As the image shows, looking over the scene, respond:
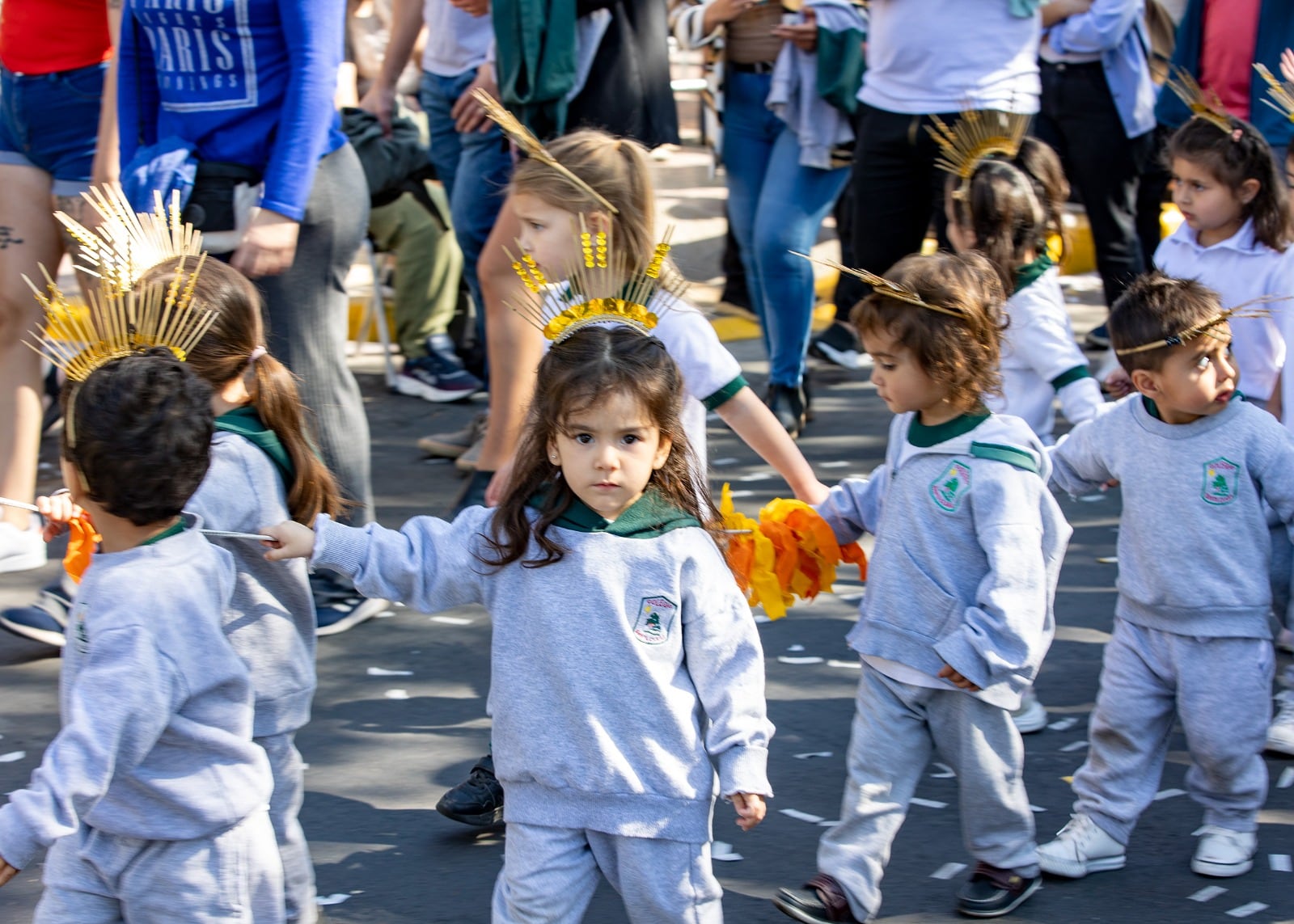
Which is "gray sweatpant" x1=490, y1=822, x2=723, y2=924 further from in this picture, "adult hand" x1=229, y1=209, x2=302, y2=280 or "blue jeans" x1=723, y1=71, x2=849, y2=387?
"blue jeans" x1=723, y1=71, x2=849, y2=387

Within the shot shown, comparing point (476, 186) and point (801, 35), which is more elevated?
point (801, 35)

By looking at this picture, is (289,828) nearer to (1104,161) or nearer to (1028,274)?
(1028,274)

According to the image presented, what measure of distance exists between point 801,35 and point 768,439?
285cm

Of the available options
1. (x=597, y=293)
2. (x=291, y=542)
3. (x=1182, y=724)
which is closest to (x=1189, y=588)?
(x=1182, y=724)

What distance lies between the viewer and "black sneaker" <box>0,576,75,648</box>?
4.45 m

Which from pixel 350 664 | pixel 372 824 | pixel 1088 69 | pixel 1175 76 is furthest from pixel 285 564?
pixel 1088 69

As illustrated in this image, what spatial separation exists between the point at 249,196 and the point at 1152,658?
2.61 metres

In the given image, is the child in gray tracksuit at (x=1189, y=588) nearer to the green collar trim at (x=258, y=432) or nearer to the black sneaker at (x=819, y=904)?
the black sneaker at (x=819, y=904)

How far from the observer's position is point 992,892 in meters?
3.25

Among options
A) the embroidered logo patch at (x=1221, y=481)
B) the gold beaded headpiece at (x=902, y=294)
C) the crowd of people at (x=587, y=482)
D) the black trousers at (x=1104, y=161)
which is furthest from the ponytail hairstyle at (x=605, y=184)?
the black trousers at (x=1104, y=161)

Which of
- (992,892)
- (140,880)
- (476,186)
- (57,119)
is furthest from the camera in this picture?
(476,186)

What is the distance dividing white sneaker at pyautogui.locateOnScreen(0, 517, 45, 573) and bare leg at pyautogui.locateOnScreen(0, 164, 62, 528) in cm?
12

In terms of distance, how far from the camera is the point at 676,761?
2662mm

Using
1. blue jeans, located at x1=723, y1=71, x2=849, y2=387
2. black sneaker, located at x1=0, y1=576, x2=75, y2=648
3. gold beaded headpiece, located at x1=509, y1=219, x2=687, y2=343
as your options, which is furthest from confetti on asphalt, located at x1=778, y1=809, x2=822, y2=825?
blue jeans, located at x1=723, y1=71, x2=849, y2=387
